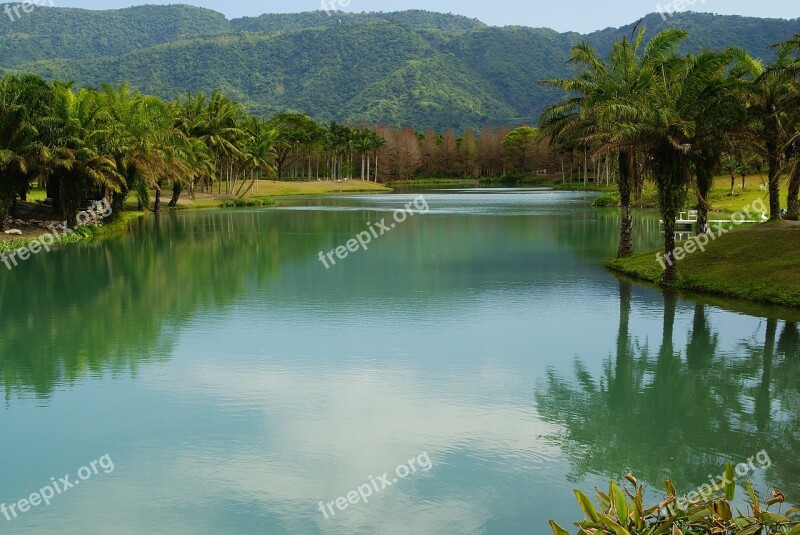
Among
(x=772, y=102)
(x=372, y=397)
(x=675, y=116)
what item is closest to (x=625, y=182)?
(x=675, y=116)

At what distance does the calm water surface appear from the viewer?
29.8ft

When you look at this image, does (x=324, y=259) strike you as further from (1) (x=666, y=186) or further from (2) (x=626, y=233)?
(1) (x=666, y=186)

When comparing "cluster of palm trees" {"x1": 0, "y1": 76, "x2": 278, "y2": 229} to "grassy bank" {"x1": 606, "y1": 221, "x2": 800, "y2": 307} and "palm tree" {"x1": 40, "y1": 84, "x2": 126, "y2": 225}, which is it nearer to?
"palm tree" {"x1": 40, "y1": 84, "x2": 126, "y2": 225}

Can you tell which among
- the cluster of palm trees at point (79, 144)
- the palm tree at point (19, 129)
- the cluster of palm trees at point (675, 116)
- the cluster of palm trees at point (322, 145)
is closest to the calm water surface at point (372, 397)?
the cluster of palm trees at point (675, 116)

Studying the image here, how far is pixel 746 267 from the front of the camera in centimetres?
2325

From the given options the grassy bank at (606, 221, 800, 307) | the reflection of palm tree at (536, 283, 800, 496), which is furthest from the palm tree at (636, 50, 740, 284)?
the reflection of palm tree at (536, 283, 800, 496)

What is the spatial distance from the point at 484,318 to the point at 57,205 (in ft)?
126

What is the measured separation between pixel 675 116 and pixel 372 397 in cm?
1374

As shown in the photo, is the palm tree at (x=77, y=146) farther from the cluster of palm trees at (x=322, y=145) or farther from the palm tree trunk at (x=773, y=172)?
the cluster of palm trees at (x=322, y=145)

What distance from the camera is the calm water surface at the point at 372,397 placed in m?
9.07

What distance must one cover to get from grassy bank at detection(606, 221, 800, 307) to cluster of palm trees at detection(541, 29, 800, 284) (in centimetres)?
112

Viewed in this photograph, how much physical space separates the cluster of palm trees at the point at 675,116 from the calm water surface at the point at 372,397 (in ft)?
12.8

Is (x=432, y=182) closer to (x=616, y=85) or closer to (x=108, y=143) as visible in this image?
(x=108, y=143)

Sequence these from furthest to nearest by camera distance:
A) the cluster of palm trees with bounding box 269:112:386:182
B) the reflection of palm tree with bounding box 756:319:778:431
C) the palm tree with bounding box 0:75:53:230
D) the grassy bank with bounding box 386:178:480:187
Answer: the grassy bank with bounding box 386:178:480:187 → the cluster of palm trees with bounding box 269:112:386:182 → the palm tree with bounding box 0:75:53:230 → the reflection of palm tree with bounding box 756:319:778:431
